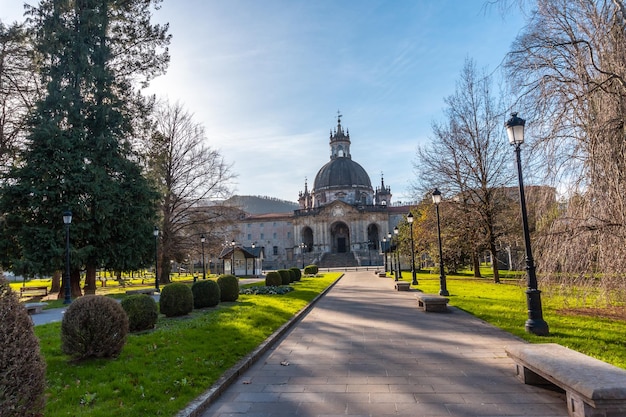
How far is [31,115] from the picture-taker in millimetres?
20953

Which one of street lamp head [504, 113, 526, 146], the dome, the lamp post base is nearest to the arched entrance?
the dome

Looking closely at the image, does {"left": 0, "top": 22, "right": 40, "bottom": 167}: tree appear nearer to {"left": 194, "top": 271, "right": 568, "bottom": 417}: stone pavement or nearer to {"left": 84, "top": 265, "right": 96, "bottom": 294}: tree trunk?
{"left": 84, "top": 265, "right": 96, "bottom": 294}: tree trunk

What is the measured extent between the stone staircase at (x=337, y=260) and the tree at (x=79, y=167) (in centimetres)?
4838

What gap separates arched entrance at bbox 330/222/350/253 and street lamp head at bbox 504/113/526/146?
70.6 m

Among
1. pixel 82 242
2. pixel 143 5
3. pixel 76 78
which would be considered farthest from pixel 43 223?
pixel 143 5

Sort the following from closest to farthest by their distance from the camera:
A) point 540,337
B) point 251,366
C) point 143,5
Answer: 1. point 251,366
2. point 540,337
3. point 143,5

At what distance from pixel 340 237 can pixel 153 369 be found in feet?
247

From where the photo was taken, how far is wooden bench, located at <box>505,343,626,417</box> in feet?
11.9

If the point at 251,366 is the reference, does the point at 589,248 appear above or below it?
above

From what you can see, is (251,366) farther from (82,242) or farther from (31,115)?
(31,115)

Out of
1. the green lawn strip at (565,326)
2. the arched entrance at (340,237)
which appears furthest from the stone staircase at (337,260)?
the green lawn strip at (565,326)

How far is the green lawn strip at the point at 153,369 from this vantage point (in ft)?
15.8

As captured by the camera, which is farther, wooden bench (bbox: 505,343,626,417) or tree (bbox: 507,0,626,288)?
tree (bbox: 507,0,626,288)

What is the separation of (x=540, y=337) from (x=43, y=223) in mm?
22189
